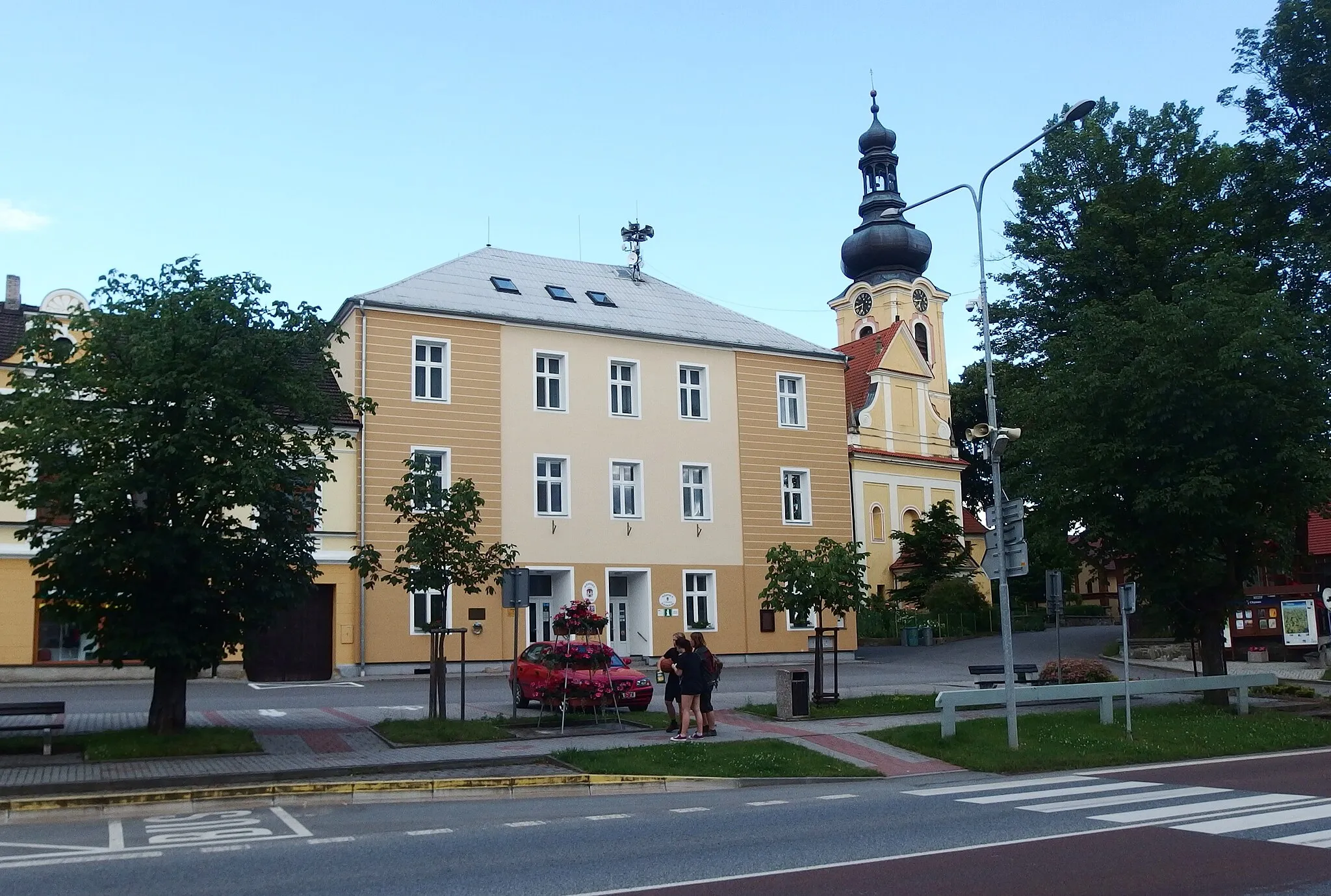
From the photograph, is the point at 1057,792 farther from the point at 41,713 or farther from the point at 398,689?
the point at 398,689

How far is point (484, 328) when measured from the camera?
119 feet

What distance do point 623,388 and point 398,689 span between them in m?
13.4

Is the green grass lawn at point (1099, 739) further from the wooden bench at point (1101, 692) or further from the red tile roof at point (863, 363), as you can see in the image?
the red tile roof at point (863, 363)

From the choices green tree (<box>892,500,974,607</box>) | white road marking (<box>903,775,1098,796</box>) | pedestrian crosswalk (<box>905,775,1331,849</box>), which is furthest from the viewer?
green tree (<box>892,500,974,607</box>)

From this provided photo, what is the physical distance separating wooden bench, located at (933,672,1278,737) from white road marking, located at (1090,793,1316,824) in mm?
5266

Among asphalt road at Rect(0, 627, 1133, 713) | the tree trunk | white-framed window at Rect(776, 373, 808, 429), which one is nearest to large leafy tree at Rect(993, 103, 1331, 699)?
asphalt road at Rect(0, 627, 1133, 713)

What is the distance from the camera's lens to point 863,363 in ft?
191

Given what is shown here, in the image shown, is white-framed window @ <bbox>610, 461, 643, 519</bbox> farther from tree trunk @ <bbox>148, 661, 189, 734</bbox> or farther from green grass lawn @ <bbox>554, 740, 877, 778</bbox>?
tree trunk @ <bbox>148, 661, 189, 734</bbox>

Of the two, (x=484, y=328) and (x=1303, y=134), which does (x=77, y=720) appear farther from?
(x=1303, y=134)

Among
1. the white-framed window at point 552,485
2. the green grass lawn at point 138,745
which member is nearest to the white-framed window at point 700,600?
the white-framed window at point 552,485

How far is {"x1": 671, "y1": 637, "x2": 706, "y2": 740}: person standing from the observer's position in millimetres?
18984

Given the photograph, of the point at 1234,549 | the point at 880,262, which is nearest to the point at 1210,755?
the point at 1234,549

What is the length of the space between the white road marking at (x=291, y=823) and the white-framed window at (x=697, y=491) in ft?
85.4

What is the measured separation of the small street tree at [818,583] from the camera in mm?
23391
